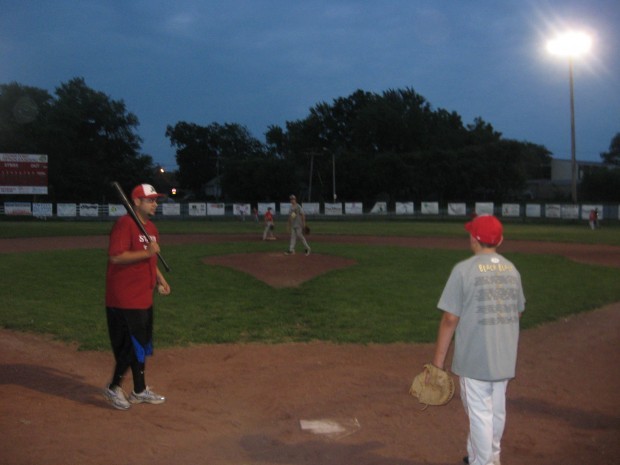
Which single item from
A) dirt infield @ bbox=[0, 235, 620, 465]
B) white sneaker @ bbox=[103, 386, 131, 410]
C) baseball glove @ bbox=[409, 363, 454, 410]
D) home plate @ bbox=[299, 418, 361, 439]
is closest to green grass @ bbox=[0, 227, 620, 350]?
dirt infield @ bbox=[0, 235, 620, 465]

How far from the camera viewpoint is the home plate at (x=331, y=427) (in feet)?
18.2

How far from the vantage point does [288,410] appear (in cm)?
618

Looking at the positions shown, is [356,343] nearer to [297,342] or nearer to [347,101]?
[297,342]

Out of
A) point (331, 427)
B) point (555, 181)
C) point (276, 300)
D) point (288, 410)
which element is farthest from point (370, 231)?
point (555, 181)

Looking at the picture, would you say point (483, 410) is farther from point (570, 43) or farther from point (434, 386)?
point (570, 43)

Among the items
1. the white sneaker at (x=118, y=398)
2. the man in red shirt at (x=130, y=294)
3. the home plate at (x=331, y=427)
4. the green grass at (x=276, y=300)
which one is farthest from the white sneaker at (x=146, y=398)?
the green grass at (x=276, y=300)

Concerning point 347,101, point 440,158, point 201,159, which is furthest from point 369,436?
point 201,159

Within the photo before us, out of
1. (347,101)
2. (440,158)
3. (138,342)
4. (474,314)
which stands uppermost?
(347,101)

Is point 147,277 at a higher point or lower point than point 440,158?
lower

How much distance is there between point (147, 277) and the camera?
6.06 metres

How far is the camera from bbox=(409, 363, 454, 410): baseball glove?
14.3ft

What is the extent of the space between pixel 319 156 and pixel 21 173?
46.3 meters

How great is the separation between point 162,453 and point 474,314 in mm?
2679

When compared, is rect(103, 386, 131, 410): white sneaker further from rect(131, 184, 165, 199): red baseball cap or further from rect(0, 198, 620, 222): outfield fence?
rect(0, 198, 620, 222): outfield fence
